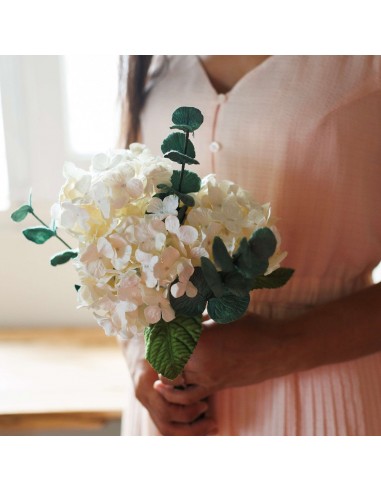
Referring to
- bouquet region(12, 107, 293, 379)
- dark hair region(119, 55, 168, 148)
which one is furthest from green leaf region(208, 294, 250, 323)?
dark hair region(119, 55, 168, 148)

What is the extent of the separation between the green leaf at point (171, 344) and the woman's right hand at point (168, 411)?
23 cm

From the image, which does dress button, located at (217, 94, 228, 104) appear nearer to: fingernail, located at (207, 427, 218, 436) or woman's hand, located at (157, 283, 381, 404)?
woman's hand, located at (157, 283, 381, 404)

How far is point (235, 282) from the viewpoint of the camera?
1.66 feet

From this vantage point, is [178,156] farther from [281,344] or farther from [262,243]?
[281,344]

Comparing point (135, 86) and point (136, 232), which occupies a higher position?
point (135, 86)

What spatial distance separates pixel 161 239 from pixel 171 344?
0.40 feet

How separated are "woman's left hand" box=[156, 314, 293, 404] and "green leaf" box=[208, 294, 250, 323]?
190 millimetres

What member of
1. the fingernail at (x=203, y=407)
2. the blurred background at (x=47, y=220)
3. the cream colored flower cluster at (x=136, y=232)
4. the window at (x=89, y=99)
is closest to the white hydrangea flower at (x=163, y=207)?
the cream colored flower cluster at (x=136, y=232)

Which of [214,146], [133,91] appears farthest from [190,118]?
[133,91]

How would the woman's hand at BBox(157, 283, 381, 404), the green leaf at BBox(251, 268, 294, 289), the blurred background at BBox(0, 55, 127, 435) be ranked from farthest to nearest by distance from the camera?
the blurred background at BBox(0, 55, 127, 435), the woman's hand at BBox(157, 283, 381, 404), the green leaf at BBox(251, 268, 294, 289)

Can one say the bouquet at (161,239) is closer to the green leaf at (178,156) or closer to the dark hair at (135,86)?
the green leaf at (178,156)

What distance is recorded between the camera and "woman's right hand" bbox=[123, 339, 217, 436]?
30.8 inches

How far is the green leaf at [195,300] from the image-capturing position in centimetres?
53

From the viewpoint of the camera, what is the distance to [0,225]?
146cm
